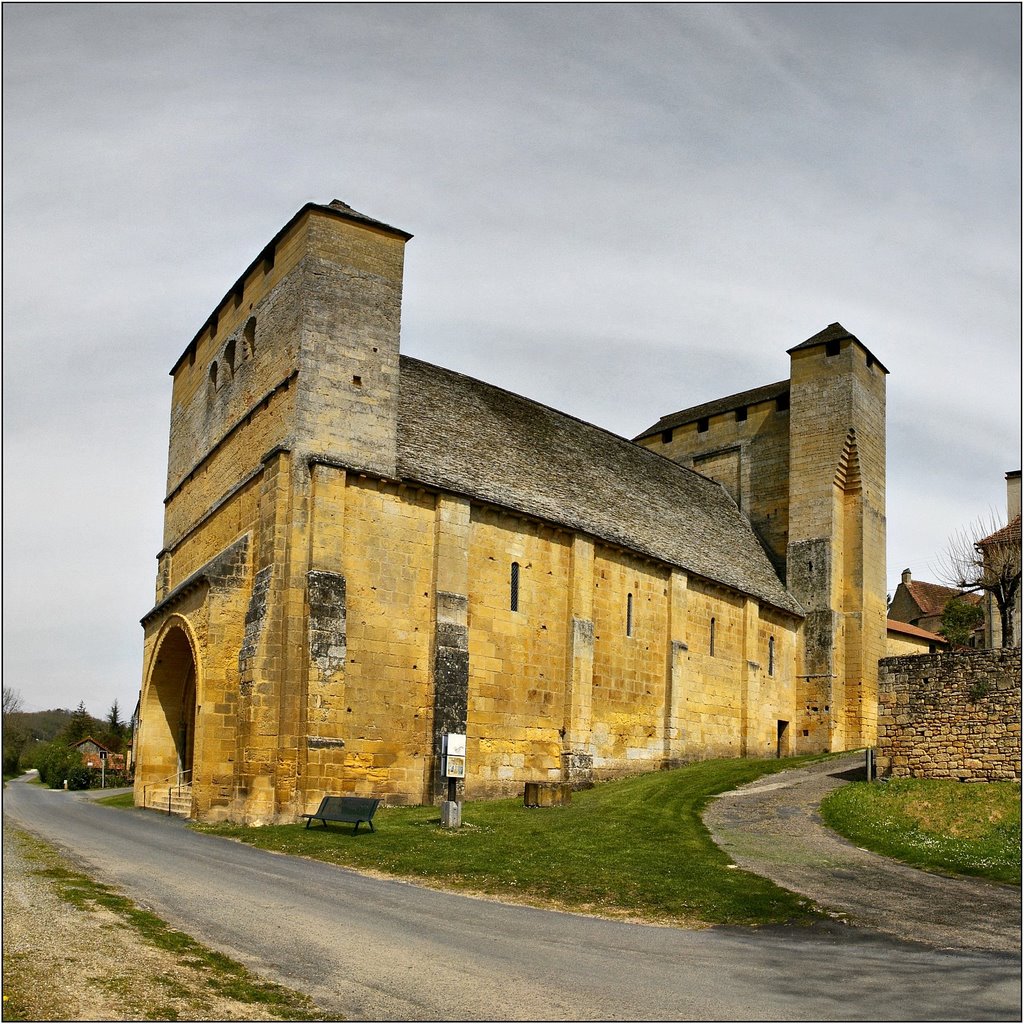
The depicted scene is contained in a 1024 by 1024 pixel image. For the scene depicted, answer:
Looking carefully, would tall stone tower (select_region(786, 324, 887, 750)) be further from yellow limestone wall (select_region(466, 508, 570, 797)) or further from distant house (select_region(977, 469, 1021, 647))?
yellow limestone wall (select_region(466, 508, 570, 797))

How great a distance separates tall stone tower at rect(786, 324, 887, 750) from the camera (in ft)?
125

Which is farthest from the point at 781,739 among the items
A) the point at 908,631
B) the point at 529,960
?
the point at 529,960

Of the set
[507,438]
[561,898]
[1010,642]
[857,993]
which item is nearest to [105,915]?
[561,898]

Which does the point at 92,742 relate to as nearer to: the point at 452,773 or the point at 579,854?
the point at 452,773

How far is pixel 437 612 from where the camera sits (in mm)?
24688

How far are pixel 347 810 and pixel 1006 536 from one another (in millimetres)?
31107

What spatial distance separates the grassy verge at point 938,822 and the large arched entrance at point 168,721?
669 inches

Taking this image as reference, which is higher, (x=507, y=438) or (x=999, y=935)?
(x=507, y=438)

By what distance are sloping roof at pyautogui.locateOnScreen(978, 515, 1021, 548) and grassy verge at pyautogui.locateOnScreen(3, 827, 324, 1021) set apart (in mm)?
37163

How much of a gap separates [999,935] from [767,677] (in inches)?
1009

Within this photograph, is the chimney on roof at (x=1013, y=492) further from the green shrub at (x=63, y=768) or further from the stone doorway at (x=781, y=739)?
the green shrub at (x=63, y=768)

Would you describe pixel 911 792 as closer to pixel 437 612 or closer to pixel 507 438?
pixel 437 612

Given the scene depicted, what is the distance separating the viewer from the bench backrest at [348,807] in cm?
1944

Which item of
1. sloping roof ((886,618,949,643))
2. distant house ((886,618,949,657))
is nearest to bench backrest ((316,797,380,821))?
distant house ((886,618,949,657))
